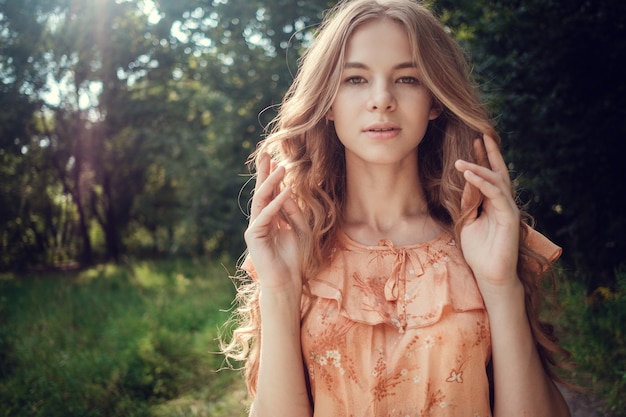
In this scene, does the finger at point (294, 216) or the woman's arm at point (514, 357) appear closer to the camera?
the woman's arm at point (514, 357)

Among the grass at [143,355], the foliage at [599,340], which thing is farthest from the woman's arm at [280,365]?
the foliage at [599,340]

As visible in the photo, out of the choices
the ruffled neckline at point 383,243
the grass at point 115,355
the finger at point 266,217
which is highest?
the finger at point 266,217

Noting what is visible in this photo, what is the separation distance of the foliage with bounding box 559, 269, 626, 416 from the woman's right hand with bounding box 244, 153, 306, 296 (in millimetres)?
1979

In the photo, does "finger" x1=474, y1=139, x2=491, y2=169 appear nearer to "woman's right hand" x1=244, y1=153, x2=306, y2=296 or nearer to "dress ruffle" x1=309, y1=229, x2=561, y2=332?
"dress ruffle" x1=309, y1=229, x2=561, y2=332

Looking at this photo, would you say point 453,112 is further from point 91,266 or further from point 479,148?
point 91,266

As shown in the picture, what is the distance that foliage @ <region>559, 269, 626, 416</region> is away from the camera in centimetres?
294

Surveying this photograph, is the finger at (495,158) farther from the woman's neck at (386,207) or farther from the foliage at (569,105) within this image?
the foliage at (569,105)

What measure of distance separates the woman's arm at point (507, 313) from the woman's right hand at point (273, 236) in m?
0.59

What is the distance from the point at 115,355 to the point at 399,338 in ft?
10.6

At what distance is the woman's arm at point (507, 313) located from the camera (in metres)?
1.65

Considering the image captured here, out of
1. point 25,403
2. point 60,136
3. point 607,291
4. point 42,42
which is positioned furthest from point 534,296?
point 60,136

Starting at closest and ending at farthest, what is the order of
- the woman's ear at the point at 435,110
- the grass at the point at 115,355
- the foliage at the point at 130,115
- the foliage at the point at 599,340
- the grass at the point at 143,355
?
the woman's ear at the point at 435,110 < the foliage at the point at 599,340 < the grass at the point at 143,355 < the grass at the point at 115,355 < the foliage at the point at 130,115

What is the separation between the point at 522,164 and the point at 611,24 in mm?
1208

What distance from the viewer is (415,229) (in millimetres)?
1915
